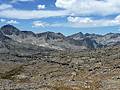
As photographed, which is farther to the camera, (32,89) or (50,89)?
(32,89)

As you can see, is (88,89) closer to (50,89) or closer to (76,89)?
(76,89)

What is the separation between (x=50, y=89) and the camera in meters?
77.3

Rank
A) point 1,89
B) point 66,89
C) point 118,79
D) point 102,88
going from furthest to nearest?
point 118,79 → point 1,89 → point 102,88 → point 66,89

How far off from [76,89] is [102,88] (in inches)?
289

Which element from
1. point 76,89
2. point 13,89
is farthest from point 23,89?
point 76,89

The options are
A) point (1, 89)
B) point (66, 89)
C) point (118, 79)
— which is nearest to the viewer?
point (66, 89)

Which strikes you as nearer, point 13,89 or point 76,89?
point 76,89

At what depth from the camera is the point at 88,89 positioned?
78.3 meters

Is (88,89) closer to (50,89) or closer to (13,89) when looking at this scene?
(50,89)

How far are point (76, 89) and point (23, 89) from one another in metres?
15.8

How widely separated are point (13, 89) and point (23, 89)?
3.04 metres

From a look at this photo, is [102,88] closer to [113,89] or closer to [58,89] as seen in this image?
[113,89]

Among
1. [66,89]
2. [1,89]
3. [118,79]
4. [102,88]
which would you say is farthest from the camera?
[118,79]

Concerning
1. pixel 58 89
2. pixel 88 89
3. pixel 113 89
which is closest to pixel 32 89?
pixel 58 89
